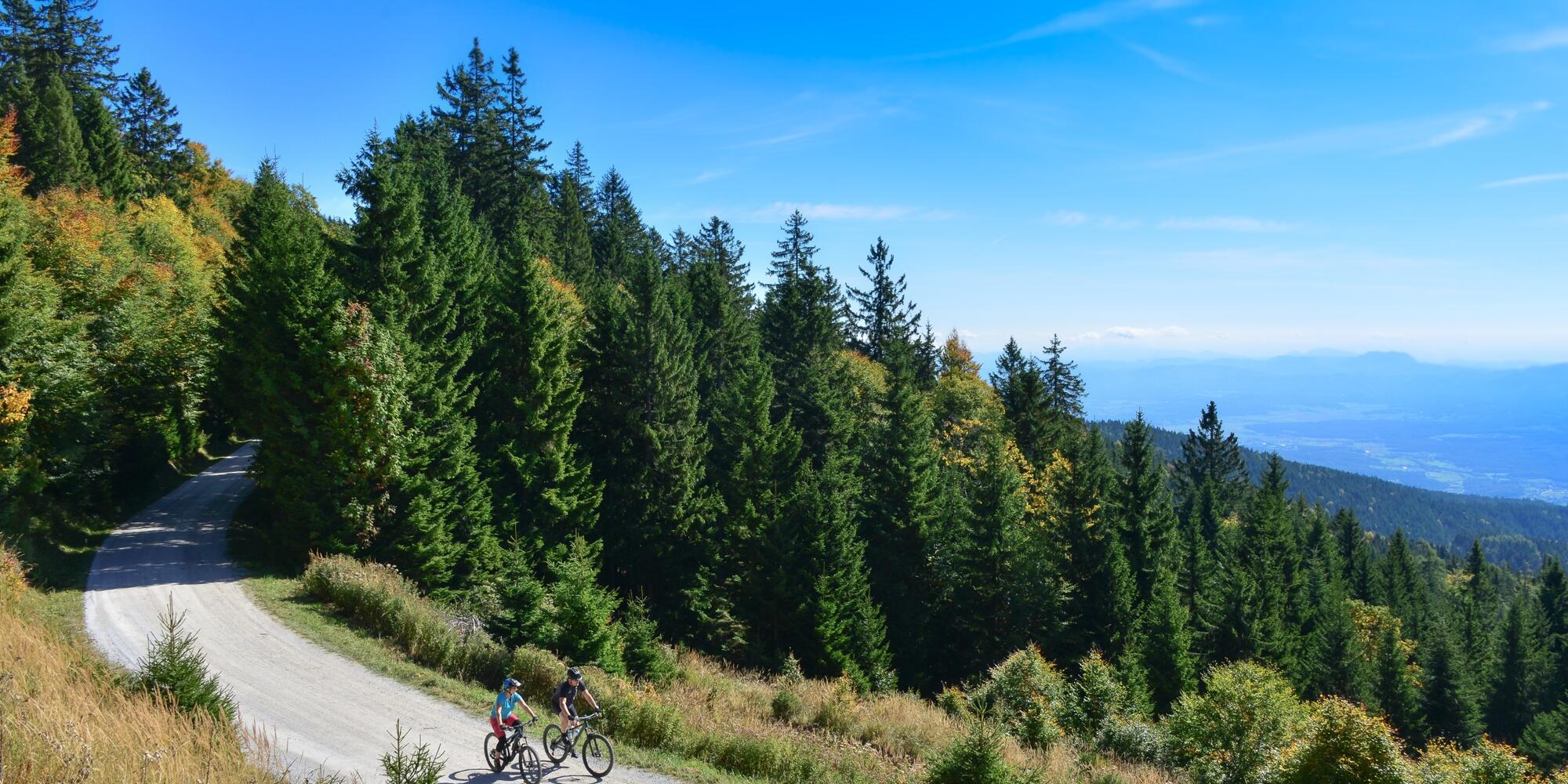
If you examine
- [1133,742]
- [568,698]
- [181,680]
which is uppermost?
[181,680]

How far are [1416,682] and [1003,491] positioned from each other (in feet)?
147

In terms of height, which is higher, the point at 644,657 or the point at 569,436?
the point at 569,436

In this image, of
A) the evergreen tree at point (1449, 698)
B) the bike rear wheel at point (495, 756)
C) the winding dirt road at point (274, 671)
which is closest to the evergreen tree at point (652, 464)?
the winding dirt road at point (274, 671)

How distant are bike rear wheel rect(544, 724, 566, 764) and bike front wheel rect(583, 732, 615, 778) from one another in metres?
0.47

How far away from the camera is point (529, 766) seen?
12.5m

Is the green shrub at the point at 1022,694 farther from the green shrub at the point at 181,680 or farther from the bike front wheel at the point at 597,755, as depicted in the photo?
the green shrub at the point at 181,680

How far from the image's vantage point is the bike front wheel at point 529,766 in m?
12.4

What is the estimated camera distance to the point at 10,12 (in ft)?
169

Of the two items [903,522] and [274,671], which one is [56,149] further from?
[903,522]

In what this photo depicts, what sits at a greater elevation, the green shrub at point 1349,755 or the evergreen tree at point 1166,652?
the green shrub at point 1349,755

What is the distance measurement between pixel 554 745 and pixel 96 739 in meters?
7.72

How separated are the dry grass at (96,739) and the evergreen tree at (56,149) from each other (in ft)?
167

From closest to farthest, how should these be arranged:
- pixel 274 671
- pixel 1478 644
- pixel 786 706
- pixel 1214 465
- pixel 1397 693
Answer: pixel 274 671 < pixel 786 706 < pixel 1397 693 < pixel 1478 644 < pixel 1214 465

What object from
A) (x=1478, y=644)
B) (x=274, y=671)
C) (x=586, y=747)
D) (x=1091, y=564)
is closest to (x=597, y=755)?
(x=586, y=747)
